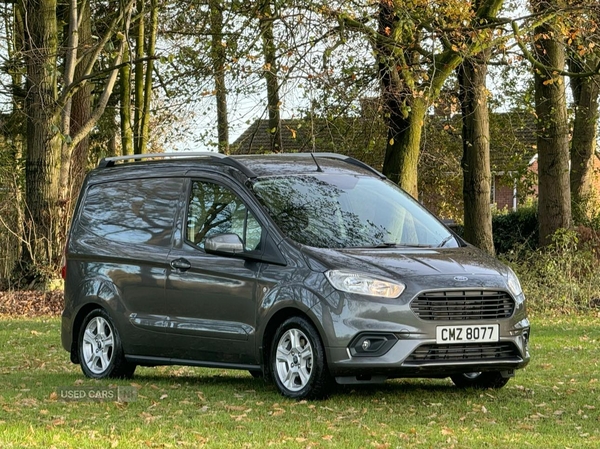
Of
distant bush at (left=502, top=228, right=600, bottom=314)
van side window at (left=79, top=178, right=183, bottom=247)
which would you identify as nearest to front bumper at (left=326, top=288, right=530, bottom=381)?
van side window at (left=79, top=178, right=183, bottom=247)

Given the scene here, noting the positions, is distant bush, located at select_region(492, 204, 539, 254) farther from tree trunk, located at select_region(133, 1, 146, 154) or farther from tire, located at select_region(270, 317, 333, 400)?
tire, located at select_region(270, 317, 333, 400)

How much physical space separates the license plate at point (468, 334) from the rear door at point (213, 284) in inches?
61.5

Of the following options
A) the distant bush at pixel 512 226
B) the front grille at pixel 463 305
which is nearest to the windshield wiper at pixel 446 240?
the front grille at pixel 463 305

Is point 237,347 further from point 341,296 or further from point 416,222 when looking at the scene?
point 416,222

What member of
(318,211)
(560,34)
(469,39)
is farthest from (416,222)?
(560,34)

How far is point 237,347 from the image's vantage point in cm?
965

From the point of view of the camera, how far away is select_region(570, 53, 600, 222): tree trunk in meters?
30.1

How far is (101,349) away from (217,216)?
197 cm

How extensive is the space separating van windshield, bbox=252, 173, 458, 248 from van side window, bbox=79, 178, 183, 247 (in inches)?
42.5

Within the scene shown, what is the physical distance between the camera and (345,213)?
985 centimetres

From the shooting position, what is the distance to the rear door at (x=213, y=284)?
9.59m

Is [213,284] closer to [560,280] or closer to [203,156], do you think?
[203,156]

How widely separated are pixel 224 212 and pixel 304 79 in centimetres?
920

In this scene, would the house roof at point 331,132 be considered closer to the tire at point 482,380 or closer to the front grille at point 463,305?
Answer: the tire at point 482,380
